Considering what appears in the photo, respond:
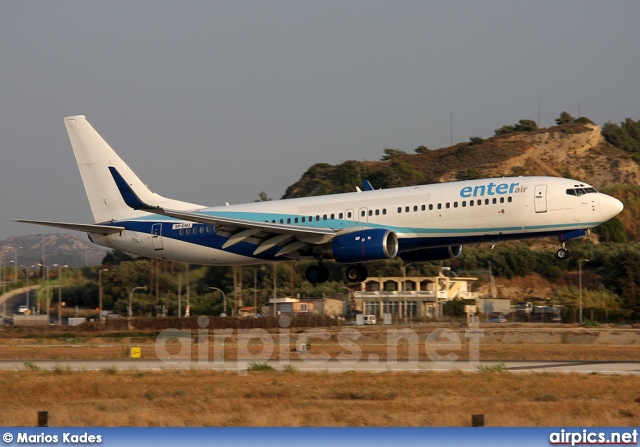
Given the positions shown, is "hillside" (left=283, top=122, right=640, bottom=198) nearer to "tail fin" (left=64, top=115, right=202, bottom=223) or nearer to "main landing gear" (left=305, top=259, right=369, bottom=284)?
"tail fin" (left=64, top=115, right=202, bottom=223)

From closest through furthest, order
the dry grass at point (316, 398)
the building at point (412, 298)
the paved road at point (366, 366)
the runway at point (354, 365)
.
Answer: the dry grass at point (316, 398) → the runway at point (354, 365) → the paved road at point (366, 366) → the building at point (412, 298)

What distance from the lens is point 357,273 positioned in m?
45.2

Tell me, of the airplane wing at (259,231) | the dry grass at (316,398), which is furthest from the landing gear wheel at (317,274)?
the dry grass at (316,398)

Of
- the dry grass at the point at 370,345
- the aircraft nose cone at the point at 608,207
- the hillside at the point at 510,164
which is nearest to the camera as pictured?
the aircraft nose cone at the point at 608,207

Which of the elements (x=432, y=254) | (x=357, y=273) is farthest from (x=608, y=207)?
(x=357, y=273)

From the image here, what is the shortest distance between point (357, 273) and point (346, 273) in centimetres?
53

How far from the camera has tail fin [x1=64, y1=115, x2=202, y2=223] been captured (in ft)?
165

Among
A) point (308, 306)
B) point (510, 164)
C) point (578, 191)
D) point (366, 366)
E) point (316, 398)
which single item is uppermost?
point (510, 164)

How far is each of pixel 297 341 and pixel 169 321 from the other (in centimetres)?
1513

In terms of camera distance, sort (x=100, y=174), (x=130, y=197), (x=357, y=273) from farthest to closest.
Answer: (x=100, y=174) < (x=357, y=273) < (x=130, y=197)

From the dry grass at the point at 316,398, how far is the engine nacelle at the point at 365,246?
1098 cm

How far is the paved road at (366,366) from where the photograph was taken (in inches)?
1281

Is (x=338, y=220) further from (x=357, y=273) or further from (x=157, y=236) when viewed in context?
(x=157, y=236)

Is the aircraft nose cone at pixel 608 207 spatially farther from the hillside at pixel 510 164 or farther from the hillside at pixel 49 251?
the hillside at pixel 510 164
